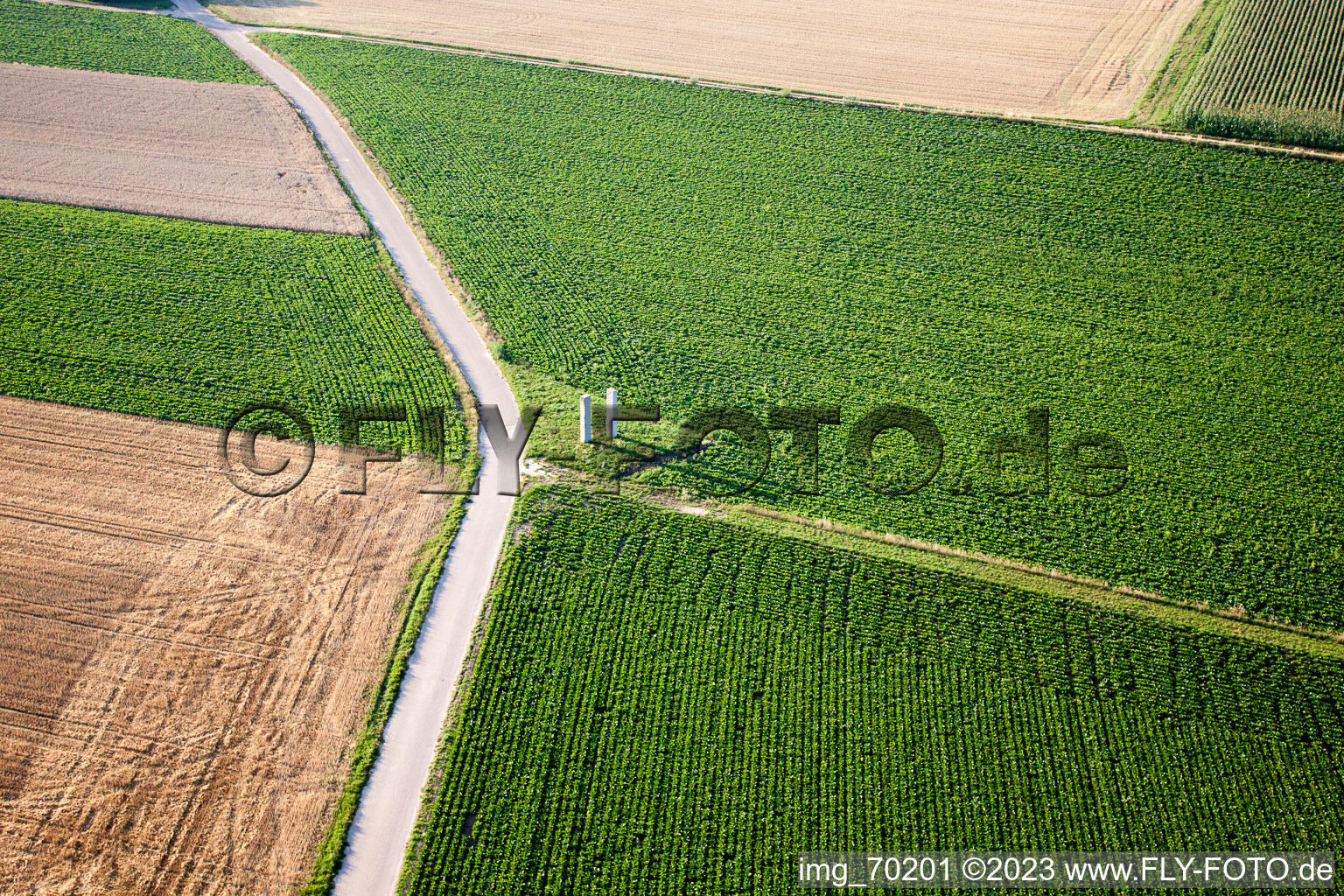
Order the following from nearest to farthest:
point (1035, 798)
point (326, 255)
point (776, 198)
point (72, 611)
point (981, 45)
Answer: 1. point (1035, 798)
2. point (72, 611)
3. point (326, 255)
4. point (776, 198)
5. point (981, 45)

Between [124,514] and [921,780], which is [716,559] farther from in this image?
[124,514]

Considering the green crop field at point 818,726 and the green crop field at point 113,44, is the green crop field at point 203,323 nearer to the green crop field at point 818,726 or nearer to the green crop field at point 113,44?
the green crop field at point 818,726

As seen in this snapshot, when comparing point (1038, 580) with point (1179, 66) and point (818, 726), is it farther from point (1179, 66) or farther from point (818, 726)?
point (1179, 66)

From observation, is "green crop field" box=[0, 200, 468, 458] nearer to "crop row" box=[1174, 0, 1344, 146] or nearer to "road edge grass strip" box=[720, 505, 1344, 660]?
"road edge grass strip" box=[720, 505, 1344, 660]

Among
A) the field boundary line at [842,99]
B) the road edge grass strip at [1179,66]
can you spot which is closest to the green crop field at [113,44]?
the field boundary line at [842,99]

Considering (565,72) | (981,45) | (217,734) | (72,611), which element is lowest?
(217,734)

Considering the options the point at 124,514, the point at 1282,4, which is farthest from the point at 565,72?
the point at 1282,4
